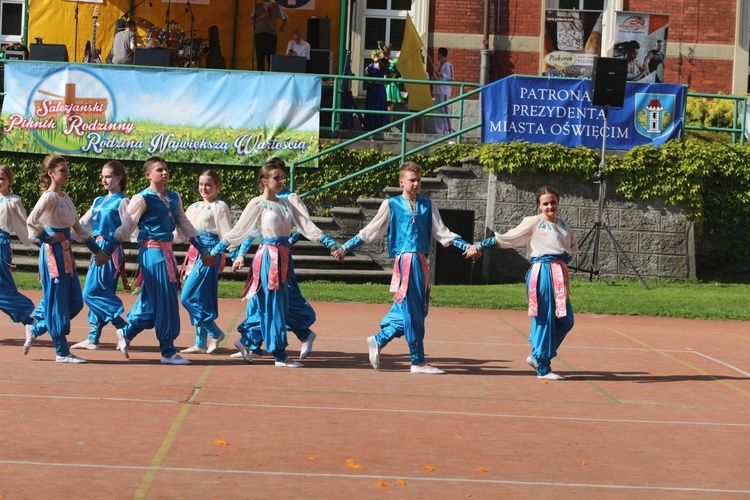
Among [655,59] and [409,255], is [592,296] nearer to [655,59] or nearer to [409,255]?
[409,255]

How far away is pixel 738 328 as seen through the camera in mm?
14867

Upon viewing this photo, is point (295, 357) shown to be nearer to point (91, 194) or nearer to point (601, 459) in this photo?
point (601, 459)

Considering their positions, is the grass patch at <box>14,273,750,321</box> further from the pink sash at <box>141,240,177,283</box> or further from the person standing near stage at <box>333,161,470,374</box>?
the pink sash at <box>141,240,177,283</box>

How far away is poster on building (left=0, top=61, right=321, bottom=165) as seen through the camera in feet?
65.6

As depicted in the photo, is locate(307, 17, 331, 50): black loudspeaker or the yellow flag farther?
locate(307, 17, 331, 50): black loudspeaker

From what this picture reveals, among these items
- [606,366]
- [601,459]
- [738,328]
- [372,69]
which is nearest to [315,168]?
[372,69]

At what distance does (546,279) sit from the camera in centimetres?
1039

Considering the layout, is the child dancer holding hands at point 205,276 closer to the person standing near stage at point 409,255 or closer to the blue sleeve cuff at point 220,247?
the blue sleeve cuff at point 220,247

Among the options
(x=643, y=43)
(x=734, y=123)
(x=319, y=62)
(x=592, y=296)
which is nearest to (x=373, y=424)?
(x=592, y=296)

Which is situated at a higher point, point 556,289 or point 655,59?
point 655,59

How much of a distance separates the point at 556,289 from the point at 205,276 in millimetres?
3540

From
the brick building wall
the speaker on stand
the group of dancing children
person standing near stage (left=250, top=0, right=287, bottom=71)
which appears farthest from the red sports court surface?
the brick building wall

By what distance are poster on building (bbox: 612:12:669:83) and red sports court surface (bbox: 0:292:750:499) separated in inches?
477

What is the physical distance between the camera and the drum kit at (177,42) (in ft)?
76.2
